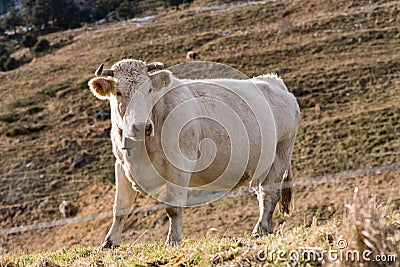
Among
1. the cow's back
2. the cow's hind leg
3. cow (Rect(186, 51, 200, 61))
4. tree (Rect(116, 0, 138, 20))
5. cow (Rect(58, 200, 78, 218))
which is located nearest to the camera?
the cow's back

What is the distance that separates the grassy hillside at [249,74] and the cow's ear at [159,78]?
2.78 meters

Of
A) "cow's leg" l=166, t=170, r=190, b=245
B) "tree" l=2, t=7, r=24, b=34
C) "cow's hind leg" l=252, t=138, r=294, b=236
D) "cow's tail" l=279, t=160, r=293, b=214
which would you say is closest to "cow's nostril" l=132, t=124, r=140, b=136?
"cow's leg" l=166, t=170, r=190, b=245

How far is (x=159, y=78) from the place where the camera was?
663 centimetres

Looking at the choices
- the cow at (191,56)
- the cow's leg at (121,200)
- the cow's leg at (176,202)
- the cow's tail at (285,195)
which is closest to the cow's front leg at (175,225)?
the cow's leg at (176,202)

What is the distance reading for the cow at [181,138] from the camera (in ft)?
21.0

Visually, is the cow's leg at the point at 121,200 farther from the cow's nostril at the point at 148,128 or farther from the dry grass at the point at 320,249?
the dry grass at the point at 320,249

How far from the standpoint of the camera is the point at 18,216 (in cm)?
2489

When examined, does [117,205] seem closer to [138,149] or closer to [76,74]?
[138,149]

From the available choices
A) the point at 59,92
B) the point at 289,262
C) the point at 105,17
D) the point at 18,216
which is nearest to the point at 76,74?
the point at 59,92

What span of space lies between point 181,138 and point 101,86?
121 centimetres

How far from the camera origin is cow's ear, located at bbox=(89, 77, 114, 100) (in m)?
6.55

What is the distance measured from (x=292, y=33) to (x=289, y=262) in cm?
4654

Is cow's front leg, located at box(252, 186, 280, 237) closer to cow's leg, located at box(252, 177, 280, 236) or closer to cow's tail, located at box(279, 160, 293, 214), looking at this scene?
cow's leg, located at box(252, 177, 280, 236)

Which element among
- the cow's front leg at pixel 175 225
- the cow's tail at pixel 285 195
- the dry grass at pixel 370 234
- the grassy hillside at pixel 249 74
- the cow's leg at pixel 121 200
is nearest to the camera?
the dry grass at pixel 370 234
